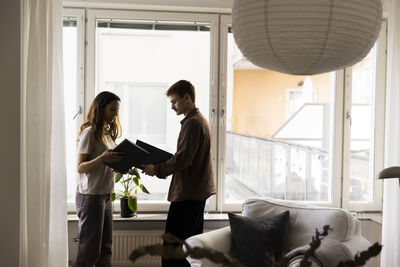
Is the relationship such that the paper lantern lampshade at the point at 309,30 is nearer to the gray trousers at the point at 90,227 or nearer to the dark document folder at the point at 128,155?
the dark document folder at the point at 128,155

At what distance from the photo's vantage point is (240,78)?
18.2 ft

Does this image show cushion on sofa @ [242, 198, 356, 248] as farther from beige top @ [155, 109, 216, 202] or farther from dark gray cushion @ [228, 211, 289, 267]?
beige top @ [155, 109, 216, 202]

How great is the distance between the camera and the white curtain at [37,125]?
2762 millimetres

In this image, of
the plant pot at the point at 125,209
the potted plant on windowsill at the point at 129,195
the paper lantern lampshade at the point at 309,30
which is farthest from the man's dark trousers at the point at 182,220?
the paper lantern lampshade at the point at 309,30

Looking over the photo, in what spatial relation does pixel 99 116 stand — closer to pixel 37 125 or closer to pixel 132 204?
pixel 37 125

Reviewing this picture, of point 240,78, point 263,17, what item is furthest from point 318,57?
point 240,78

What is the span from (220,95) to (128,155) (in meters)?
1.29

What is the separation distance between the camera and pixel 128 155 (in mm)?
2623

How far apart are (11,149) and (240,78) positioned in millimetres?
3461

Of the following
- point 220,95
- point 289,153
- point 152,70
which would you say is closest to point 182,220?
point 220,95

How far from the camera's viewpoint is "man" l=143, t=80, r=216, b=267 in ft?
8.82

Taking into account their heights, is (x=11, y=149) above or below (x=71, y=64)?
below

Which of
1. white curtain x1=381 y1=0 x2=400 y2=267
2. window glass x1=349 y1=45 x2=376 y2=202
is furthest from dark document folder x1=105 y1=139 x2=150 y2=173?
window glass x1=349 y1=45 x2=376 y2=202

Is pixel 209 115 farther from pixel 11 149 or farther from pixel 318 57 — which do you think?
pixel 318 57
